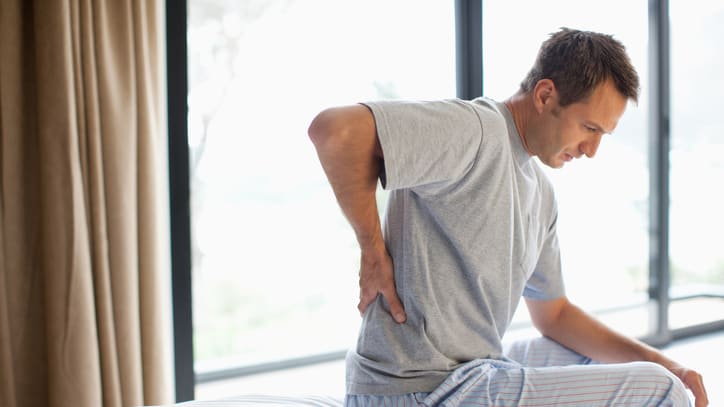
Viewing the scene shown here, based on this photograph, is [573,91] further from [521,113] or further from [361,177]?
[361,177]

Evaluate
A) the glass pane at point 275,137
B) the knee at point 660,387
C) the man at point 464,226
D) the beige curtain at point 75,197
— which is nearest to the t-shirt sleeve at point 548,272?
the man at point 464,226

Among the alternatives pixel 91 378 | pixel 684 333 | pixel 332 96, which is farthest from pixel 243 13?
pixel 684 333

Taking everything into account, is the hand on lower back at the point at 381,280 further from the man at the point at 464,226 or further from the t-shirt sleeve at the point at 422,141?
the t-shirt sleeve at the point at 422,141

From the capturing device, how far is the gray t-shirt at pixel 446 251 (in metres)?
1.04

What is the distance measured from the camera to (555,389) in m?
1.10

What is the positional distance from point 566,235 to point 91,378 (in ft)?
8.11

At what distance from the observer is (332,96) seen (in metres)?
2.81

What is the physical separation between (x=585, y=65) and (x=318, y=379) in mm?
1900

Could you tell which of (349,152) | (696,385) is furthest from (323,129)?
(696,385)

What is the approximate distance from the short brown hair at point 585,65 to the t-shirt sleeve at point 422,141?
0.98 feet

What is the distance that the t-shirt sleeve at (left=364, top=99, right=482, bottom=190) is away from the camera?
988 millimetres

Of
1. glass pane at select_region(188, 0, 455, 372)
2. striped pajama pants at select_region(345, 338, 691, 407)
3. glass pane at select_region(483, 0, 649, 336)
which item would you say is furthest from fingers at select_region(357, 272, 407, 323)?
glass pane at select_region(483, 0, 649, 336)

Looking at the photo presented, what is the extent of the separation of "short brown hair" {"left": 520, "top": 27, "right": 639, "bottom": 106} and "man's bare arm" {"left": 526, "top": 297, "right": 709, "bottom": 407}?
0.54 m

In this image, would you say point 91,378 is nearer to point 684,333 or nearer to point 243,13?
point 243,13
